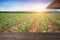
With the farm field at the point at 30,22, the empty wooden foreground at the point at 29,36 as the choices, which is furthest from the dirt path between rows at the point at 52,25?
the empty wooden foreground at the point at 29,36

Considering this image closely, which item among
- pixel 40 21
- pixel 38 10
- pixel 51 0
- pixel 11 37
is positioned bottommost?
pixel 11 37

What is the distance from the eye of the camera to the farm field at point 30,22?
9.39ft

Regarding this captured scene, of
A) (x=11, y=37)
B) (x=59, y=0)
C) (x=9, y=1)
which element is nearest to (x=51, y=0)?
(x=59, y=0)

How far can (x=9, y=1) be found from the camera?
292 cm

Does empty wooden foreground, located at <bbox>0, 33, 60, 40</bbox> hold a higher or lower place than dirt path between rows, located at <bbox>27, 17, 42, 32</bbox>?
lower

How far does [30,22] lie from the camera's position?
9.61 ft

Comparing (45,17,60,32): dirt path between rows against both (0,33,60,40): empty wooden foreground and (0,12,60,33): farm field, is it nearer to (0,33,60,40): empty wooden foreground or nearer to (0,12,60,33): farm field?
(0,12,60,33): farm field

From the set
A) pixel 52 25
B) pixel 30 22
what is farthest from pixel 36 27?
pixel 52 25

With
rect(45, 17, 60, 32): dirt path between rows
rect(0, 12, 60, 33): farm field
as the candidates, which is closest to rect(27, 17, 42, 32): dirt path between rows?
rect(0, 12, 60, 33): farm field

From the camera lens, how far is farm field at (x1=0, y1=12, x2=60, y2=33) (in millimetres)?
2861

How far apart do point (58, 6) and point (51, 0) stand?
19 cm

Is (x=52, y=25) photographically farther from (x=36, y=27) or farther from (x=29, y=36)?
(x=29, y=36)

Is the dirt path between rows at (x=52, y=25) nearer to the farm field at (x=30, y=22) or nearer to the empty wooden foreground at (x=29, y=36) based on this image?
the farm field at (x=30, y=22)

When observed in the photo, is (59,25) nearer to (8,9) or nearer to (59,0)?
(59,0)
